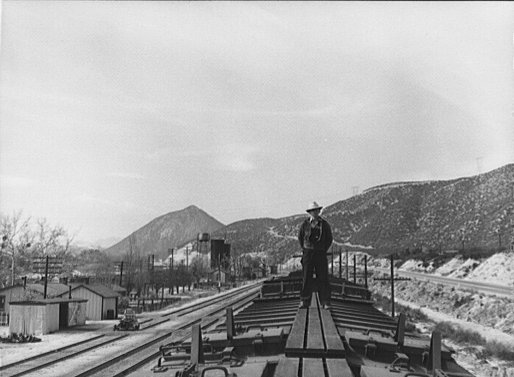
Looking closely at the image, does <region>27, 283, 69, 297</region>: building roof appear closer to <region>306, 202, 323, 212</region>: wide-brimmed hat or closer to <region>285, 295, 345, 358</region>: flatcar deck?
<region>306, 202, 323, 212</region>: wide-brimmed hat

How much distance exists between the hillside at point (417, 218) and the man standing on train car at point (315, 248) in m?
47.9

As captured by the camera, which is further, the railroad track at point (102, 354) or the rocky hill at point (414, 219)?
the rocky hill at point (414, 219)

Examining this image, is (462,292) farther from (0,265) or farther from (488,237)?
(0,265)

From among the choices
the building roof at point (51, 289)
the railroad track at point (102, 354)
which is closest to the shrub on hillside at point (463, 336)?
the railroad track at point (102, 354)

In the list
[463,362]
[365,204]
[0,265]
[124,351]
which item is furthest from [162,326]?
[365,204]

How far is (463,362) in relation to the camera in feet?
56.1

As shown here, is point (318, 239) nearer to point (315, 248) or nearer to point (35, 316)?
point (315, 248)

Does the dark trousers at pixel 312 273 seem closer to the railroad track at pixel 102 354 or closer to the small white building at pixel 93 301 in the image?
the railroad track at pixel 102 354

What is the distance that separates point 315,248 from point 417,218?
274 ft

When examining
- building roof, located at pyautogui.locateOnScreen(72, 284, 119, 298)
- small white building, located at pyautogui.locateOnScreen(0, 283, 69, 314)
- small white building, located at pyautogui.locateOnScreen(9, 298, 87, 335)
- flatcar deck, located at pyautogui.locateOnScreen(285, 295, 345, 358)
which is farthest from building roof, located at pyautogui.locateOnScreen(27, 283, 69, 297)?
flatcar deck, located at pyautogui.locateOnScreen(285, 295, 345, 358)

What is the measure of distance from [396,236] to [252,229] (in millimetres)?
63171

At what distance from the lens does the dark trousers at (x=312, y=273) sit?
722 centimetres

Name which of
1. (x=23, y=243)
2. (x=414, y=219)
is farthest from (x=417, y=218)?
(x=23, y=243)

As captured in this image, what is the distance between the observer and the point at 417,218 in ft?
283
